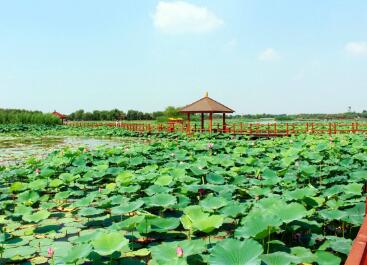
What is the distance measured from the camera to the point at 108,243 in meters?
2.08

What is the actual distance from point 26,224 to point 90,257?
141 cm

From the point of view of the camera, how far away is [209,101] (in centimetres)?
1852

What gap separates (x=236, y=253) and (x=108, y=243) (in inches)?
29.8

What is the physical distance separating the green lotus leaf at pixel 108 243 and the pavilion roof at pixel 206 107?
51.6 ft

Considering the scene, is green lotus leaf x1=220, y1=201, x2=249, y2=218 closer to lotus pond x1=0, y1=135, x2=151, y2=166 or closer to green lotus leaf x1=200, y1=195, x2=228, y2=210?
green lotus leaf x1=200, y1=195, x2=228, y2=210

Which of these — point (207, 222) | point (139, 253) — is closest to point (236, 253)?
point (207, 222)

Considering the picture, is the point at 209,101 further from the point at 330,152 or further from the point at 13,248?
the point at 13,248

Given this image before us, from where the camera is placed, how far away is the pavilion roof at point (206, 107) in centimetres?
1788

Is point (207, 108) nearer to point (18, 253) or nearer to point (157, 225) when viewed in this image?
point (157, 225)

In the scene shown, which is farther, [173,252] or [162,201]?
[162,201]

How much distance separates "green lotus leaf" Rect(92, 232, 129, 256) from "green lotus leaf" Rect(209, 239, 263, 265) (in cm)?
55

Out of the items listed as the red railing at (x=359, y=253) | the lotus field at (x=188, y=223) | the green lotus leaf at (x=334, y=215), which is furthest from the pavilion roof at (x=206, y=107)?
the red railing at (x=359, y=253)

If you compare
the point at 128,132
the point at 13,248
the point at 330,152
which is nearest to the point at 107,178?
the point at 13,248

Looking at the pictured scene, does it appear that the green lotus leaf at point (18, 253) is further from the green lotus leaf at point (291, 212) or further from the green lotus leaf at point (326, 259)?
the green lotus leaf at point (326, 259)
